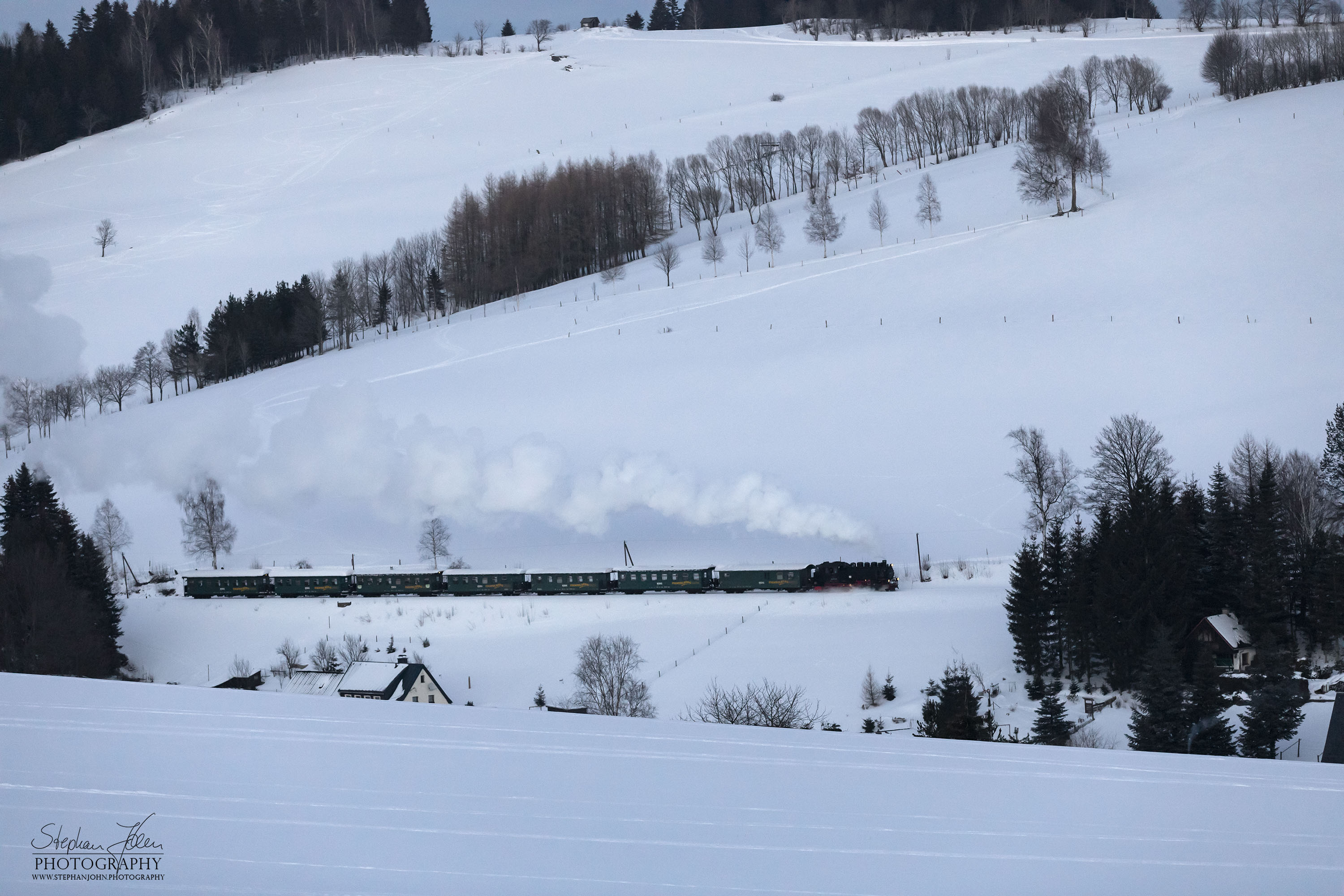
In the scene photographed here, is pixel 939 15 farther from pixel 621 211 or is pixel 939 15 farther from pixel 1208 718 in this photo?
pixel 1208 718

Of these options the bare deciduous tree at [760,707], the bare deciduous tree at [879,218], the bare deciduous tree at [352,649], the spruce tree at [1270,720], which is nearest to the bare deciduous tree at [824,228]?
the bare deciduous tree at [879,218]

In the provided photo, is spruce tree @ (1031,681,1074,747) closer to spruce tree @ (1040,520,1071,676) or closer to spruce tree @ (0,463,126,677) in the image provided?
spruce tree @ (1040,520,1071,676)

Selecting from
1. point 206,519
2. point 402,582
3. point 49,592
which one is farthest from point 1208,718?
point 206,519

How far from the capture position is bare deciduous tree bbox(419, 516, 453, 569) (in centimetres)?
3516

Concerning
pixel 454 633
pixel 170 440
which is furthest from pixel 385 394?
pixel 454 633

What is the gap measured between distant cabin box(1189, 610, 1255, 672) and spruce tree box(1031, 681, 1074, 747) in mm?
5130

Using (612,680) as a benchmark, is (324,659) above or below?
below

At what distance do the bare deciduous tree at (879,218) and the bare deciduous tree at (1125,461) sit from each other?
27.6m

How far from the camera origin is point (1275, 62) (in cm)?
7006

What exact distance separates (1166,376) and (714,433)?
16819 mm

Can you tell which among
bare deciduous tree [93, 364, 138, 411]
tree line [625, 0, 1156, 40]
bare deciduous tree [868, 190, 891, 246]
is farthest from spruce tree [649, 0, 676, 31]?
bare deciduous tree [93, 364, 138, 411]

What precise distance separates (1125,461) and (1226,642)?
10.3 m

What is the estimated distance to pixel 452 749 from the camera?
5.69m

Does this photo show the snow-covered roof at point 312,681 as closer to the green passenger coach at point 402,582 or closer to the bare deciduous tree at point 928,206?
the green passenger coach at point 402,582
